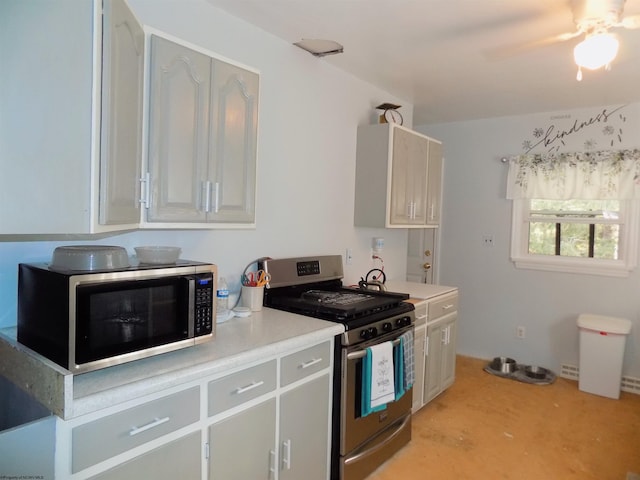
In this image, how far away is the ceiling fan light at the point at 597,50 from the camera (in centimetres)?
184

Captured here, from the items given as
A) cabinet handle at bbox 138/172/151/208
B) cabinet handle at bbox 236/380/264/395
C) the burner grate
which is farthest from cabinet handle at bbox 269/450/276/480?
cabinet handle at bbox 138/172/151/208

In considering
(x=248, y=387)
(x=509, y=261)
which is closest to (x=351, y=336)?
(x=248, y=387)

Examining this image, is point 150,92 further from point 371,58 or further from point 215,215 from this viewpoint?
point 371,58

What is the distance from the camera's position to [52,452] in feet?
3.97

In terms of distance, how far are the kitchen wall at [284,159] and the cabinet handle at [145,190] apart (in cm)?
32

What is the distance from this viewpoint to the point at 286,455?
1.93 m

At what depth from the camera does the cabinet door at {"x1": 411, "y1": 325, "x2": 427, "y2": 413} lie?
3.05 m

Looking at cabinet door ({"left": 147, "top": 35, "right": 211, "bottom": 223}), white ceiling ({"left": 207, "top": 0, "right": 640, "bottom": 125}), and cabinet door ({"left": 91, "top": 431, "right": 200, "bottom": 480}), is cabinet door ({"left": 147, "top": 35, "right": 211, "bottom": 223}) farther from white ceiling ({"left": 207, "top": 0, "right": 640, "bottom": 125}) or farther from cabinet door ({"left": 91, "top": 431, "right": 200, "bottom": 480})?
cabinet door ({"left": 91, "top": 431, "right": 200, "bottom": 480})

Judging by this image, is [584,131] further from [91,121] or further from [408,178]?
[91,121]

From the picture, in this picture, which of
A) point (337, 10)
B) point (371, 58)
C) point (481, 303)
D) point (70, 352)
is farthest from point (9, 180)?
point (481, 303)

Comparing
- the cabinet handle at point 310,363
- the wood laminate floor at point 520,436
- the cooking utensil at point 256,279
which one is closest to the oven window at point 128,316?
the cabinet handle at point 310,363

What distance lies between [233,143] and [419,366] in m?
2.04

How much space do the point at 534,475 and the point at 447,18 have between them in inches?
101

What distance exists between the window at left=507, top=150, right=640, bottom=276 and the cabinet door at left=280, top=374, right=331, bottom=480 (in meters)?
3.01
